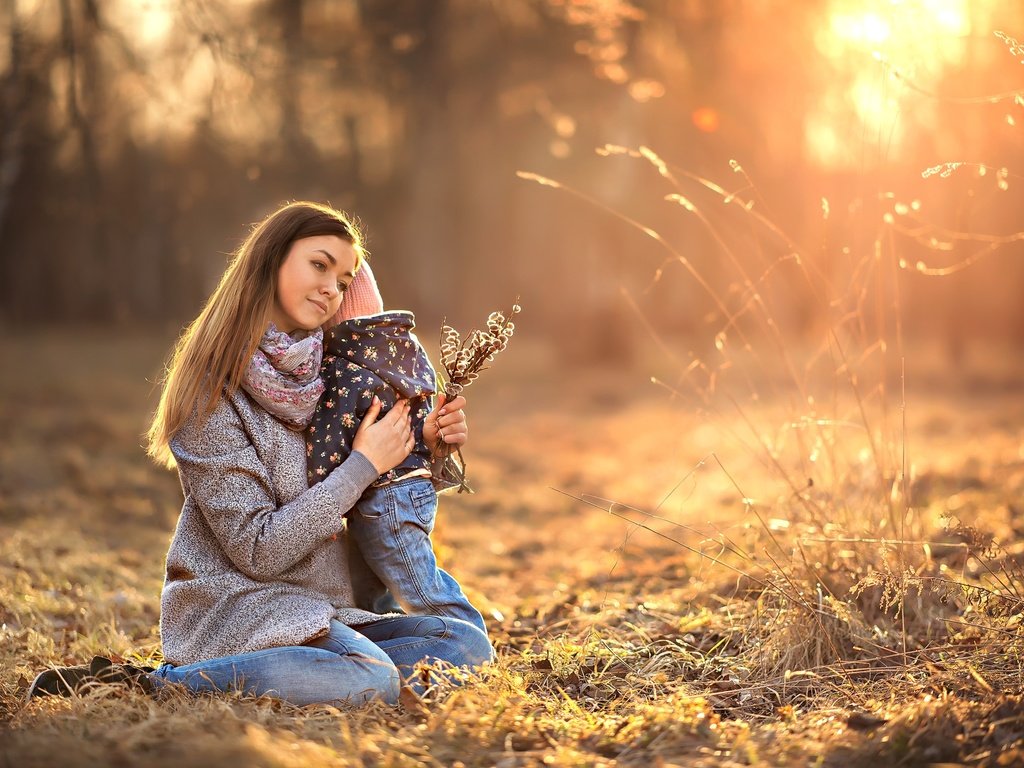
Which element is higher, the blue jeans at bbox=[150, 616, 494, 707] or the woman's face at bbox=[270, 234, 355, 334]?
the woman's face at bbox=[270, 234, 355, 334]

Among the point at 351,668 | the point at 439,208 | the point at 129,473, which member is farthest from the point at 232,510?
the point at 439,208

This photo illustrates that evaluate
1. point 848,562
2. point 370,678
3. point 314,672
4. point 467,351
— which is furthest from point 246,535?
point 848,562

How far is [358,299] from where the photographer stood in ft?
10.1

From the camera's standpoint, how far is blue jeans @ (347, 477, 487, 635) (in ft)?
9.43

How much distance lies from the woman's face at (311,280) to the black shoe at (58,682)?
1082 millimetres

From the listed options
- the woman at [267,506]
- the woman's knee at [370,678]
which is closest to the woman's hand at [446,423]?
the woman at [267,506]

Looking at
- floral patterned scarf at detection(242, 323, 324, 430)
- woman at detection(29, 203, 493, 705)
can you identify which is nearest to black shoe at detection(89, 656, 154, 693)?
woman at detection(29, 203, 493, 705)

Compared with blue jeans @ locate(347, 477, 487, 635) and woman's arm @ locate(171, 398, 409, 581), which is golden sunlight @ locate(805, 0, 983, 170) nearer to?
blue jeans @ locate(347, 477, 487, 635)

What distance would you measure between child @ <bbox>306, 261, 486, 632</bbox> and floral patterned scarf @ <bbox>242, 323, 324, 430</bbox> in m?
0.10

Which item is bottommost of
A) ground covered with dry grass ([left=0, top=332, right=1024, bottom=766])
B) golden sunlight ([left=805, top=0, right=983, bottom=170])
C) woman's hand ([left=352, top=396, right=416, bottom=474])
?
ground covered with dry grass ([left=0, top=332, right=1024, bottom=766])

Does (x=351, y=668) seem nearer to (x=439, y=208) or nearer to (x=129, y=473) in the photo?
(x=129, y=473)

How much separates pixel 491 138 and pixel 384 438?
12.5m

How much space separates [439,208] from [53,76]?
11.5 m

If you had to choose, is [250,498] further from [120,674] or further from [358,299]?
[358,299]
